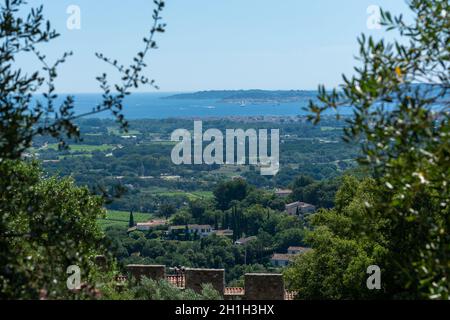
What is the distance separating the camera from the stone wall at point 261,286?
1075cm

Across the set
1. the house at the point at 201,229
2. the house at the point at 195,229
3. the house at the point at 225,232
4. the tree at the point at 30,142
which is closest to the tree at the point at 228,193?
the house at the point at 201,229

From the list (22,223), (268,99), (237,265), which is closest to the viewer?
(22,223)

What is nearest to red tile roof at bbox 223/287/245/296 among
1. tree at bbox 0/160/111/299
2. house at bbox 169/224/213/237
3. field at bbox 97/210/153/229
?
tree at bbox 0/160/111/299

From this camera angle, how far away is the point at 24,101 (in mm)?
A: 5238

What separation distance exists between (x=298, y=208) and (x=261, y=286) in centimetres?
4555

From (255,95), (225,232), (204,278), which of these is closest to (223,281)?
(204,278)

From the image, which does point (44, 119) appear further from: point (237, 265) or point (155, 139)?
point (155, 139)

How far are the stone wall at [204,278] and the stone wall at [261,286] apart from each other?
75cm

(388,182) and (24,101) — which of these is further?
(24,101)

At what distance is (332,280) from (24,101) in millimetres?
9480

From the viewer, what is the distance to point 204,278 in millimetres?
11617

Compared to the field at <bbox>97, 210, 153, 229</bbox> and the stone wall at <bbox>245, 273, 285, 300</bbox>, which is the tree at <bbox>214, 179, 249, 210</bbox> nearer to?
the field at <bbox>97, 210, 153, 229</bbox>

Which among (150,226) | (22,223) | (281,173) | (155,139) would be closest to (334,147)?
(281,173)

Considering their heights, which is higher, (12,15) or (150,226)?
(12,15)
